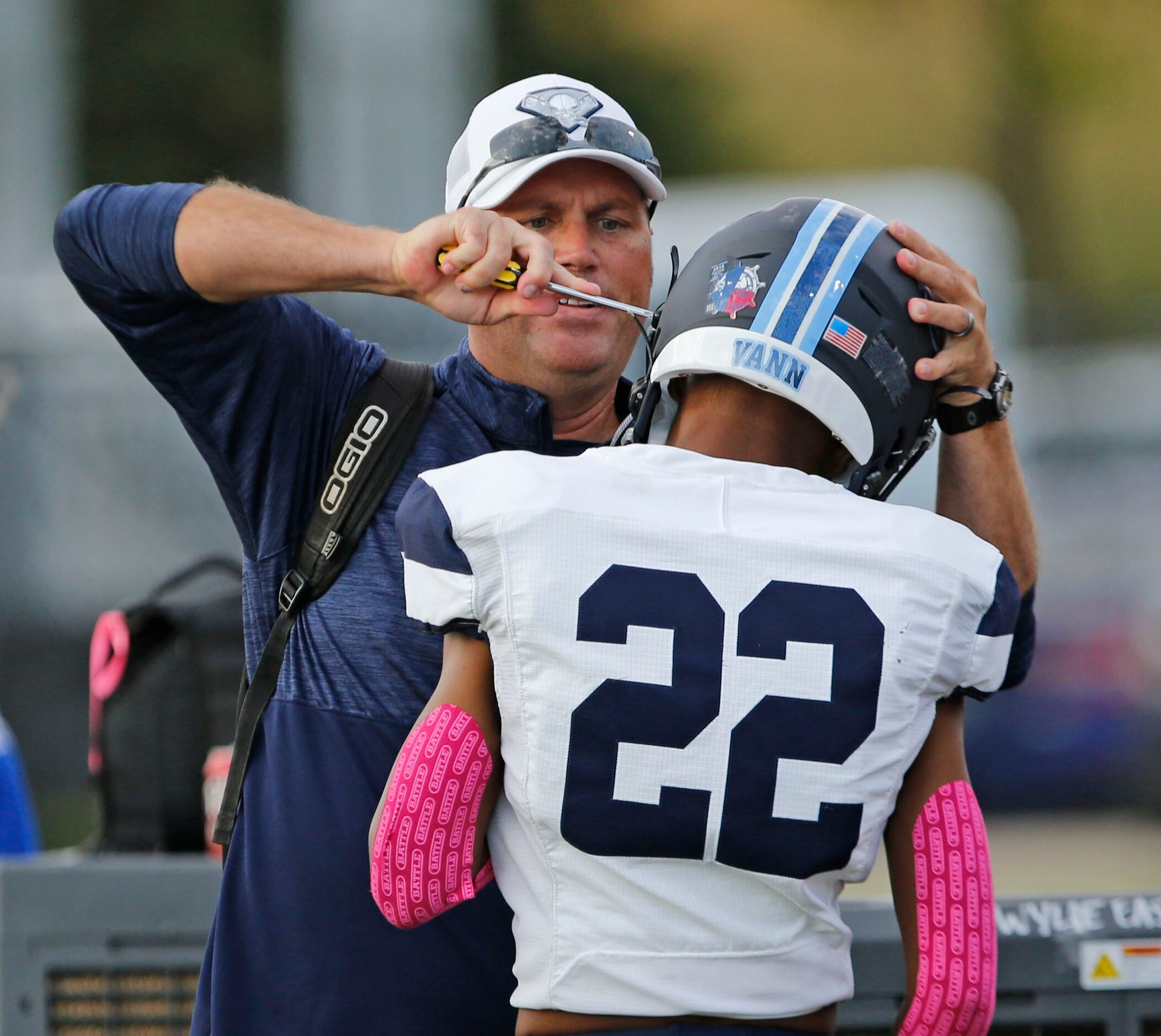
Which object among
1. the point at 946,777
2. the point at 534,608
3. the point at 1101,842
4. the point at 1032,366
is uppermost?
the point at 1032,366

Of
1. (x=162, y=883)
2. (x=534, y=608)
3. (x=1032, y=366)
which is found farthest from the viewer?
(x=1032, y=366)

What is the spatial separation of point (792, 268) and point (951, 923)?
817mm

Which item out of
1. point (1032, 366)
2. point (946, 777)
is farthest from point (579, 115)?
point (1032, 366)

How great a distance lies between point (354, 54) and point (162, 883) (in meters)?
10.5

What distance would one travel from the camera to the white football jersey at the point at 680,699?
1.73 meters

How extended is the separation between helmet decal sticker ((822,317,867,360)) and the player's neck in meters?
0.09

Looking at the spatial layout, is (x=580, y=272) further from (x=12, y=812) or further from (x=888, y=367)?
(x=12, y=812)

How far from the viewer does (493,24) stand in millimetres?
14086

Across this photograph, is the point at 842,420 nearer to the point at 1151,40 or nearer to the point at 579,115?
the point at 579,115

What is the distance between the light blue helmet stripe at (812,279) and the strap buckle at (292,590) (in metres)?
0.88

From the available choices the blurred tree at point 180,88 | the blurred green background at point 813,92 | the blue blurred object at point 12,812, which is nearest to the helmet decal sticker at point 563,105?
the blue blurred object at point 12,812

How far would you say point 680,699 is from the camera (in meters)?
1.73

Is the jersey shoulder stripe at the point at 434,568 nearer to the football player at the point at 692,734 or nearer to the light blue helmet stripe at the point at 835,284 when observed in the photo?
the football player at the point at 692,734

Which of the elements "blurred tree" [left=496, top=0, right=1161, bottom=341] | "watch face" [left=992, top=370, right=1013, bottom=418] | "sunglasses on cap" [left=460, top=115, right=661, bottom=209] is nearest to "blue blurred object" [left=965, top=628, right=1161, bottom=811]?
"blurred tree" [left=496, top=0, right=1161, bottom=341]
